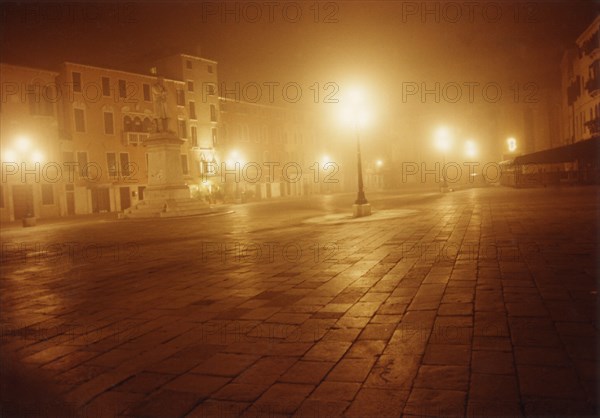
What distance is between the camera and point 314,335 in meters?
4.20

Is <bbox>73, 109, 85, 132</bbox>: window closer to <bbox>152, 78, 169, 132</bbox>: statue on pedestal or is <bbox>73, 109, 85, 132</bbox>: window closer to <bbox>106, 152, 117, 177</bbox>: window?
<bbox>106, 152, 117, 177</bbox>: window

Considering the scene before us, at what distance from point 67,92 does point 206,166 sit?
15473 millimetres

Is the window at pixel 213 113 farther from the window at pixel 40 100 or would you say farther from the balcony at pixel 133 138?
the window at pixel 40 100

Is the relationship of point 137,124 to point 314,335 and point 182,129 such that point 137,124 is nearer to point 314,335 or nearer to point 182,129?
point 182,129

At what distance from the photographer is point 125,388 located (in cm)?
325

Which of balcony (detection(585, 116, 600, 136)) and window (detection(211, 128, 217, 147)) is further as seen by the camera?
window (detection(211, 128, 217, 147))

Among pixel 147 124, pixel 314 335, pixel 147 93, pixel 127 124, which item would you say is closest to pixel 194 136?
pixel 147 124

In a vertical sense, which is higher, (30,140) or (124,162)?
(30,140)

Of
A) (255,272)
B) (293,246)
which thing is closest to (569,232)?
(293,246)

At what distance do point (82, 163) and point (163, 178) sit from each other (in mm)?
16250

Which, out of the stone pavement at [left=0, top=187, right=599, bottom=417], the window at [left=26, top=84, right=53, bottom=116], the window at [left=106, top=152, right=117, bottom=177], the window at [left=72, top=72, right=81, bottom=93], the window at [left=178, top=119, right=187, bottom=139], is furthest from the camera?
the window at [left=178, top=119, right=187, bottom=139]

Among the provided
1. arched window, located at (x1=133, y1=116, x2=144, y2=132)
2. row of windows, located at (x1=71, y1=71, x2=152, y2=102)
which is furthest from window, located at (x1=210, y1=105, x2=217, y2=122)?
arched window, located at (x1=133, y1=116, x2=144, y2=132)

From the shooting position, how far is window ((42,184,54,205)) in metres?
35.6

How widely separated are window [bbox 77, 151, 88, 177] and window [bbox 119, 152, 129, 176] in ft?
10.5
